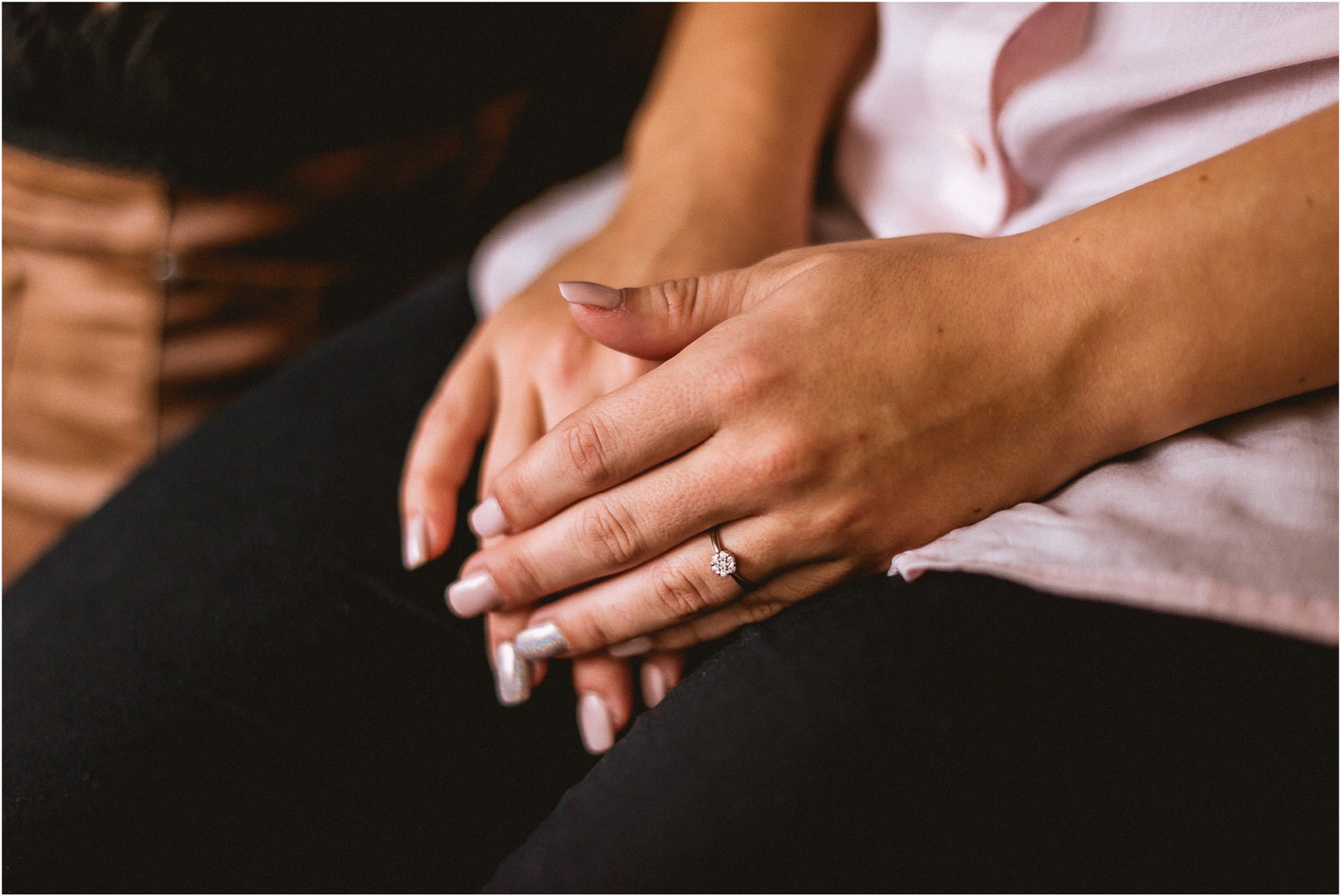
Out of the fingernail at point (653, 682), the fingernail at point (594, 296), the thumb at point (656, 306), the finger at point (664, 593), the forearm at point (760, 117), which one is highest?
the forearm at point (760, 117)

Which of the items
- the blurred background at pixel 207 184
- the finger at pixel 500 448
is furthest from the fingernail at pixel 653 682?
the blurred background at pixel 207 184

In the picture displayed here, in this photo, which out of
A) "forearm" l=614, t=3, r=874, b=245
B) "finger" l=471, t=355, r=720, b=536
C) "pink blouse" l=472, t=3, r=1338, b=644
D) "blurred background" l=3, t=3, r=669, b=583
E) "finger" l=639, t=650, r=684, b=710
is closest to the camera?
"pink blouse" l=472, t=3, r=1338, b=644

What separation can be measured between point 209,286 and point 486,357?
0.47m

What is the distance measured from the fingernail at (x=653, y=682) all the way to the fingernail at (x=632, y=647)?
0.04 feet

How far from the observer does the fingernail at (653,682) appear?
1.98 ft

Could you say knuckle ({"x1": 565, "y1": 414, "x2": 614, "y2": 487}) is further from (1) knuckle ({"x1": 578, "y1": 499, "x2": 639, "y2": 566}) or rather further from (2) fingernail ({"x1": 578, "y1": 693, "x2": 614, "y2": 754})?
(2) fingernail ({"x1": 578, "y1": 693, "x2": 614, "y2": 754})

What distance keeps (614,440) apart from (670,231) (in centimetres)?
28

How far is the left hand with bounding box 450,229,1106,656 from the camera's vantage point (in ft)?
1.57

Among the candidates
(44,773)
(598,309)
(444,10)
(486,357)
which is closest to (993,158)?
(598,309)

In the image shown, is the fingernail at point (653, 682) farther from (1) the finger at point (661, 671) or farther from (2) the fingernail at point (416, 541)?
(2) the fingernail at point (416, 541)

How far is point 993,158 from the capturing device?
63cm

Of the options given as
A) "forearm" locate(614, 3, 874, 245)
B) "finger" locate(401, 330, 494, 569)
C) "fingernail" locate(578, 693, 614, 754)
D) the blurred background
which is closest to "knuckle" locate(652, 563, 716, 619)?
"fingernail" locate(578, 693, 614, 754)

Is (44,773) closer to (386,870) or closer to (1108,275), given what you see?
(386,870)

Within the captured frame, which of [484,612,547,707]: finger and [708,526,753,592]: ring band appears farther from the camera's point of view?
[484,612,547,707]: finger
